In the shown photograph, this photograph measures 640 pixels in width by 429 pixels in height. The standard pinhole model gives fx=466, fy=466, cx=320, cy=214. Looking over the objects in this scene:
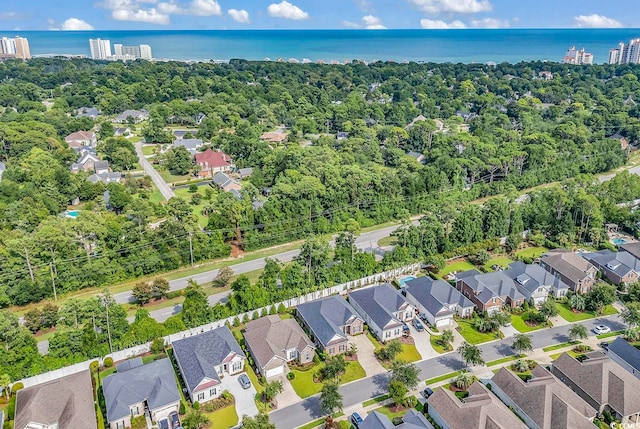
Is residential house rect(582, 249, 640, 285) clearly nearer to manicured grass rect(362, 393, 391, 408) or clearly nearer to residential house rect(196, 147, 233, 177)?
manicured grass rect(362, 393, 391, 408)

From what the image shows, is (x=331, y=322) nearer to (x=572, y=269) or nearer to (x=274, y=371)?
(x=274, y=371)

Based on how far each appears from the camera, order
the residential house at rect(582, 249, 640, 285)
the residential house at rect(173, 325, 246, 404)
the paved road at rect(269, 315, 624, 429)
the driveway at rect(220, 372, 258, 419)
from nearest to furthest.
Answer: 1. the paved road at rect(269, 315, 624, 429)
2. the driveway at rect(220, 372, 258, 419)
3. the residential house at rect(173, 325, 246, 404)
4. the residential house at rect(582, 249, 640, 285)

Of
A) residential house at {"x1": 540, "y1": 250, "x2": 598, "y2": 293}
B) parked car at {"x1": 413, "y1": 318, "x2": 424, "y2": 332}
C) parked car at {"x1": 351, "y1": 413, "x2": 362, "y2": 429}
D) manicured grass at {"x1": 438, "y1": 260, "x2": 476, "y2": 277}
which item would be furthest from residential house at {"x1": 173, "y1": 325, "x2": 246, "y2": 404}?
residential house at {"x1": 540, "y1": 250, "x2": 598, "y2": 293}

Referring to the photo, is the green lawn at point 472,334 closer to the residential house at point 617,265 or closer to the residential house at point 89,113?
the residential house at point 617,265

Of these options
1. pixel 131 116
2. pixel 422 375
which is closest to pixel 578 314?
pixel 422 375

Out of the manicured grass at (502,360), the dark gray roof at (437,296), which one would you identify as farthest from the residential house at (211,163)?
the manicured grass at (502,360)

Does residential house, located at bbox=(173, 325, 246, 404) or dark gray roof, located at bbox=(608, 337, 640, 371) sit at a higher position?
residential house, located at bbox=(173, 325, 246, 404)
